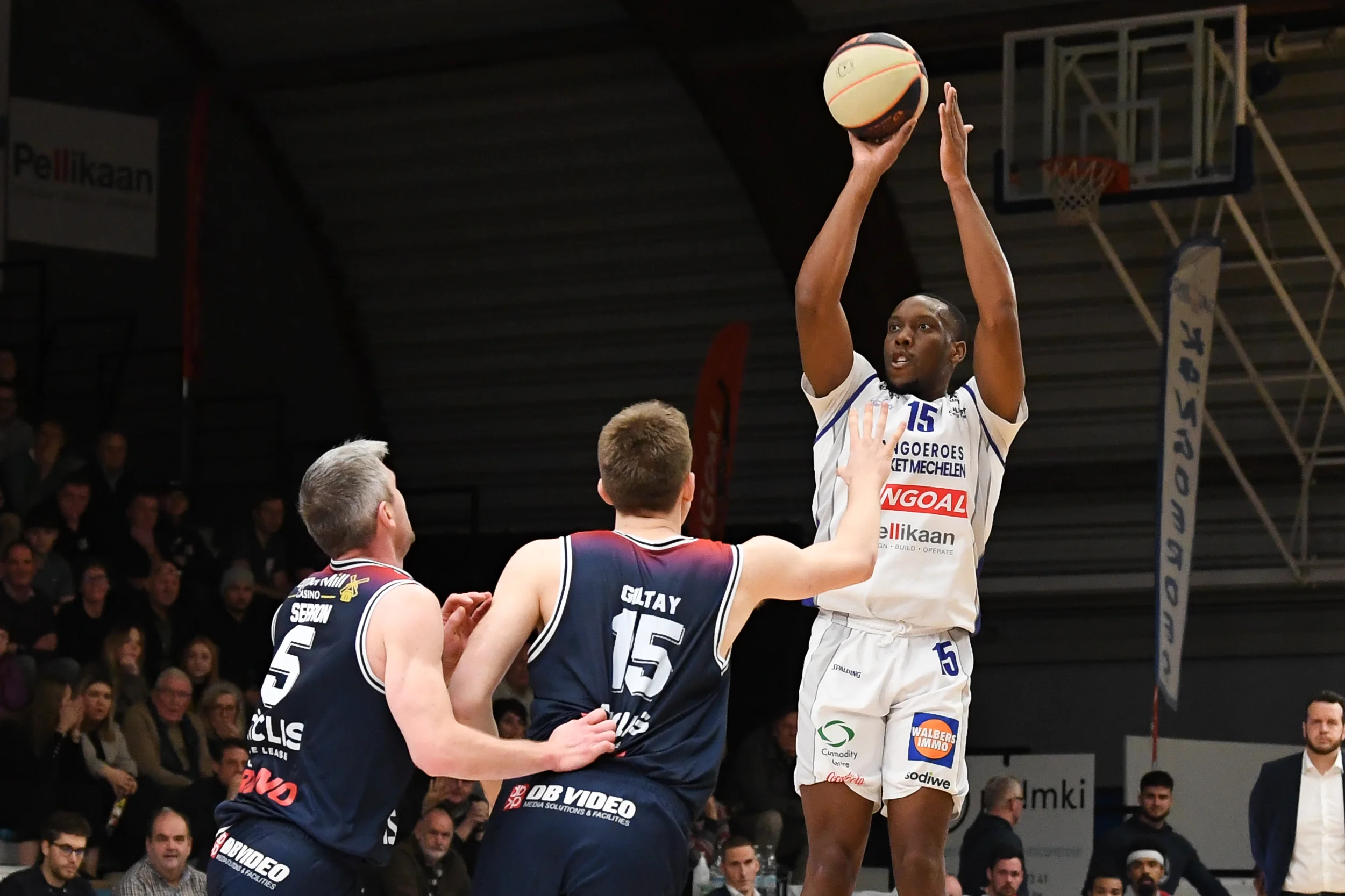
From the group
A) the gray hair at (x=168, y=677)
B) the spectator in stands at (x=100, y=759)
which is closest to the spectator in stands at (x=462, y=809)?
the gray hair at (x=168, y=677)

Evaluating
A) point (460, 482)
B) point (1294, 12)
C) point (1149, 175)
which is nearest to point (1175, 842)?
point (1149, 175)

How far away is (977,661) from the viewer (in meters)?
19.4

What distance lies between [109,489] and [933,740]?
10271 millimetres

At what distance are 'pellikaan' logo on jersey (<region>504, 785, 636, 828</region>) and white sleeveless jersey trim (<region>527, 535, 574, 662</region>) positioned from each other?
34 centimetres

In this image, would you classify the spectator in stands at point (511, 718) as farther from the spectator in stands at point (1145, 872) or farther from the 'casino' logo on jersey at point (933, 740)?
the 'casino' logo on jersey at point (933, 740)

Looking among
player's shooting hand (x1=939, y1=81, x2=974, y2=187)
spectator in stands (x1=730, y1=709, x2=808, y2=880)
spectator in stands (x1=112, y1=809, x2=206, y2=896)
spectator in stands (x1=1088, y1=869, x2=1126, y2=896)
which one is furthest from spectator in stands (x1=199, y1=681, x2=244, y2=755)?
player's shooting hand (x1=939, y1=81, x2=974, y2=187)

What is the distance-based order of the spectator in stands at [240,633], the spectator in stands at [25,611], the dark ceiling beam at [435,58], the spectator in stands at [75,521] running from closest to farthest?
the spectator in stands at [25,611], the spectator in stands at [240,633], the spectator in stands at [75,521], the dark ceiling beam at [435,58]

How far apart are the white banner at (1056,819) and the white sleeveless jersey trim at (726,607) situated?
10.5m

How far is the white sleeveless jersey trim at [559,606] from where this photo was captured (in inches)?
180

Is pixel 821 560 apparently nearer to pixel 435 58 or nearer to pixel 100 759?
pixel 100 759

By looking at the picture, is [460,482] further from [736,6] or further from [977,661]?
[736,6]

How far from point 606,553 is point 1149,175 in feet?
32.0

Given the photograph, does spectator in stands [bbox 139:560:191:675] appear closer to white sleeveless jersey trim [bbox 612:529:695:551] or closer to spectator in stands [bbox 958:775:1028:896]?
spectator in stands [bbox 958:775:1028:896]

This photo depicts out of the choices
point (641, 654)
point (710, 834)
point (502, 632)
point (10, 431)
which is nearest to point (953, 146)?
point (641, 654)
